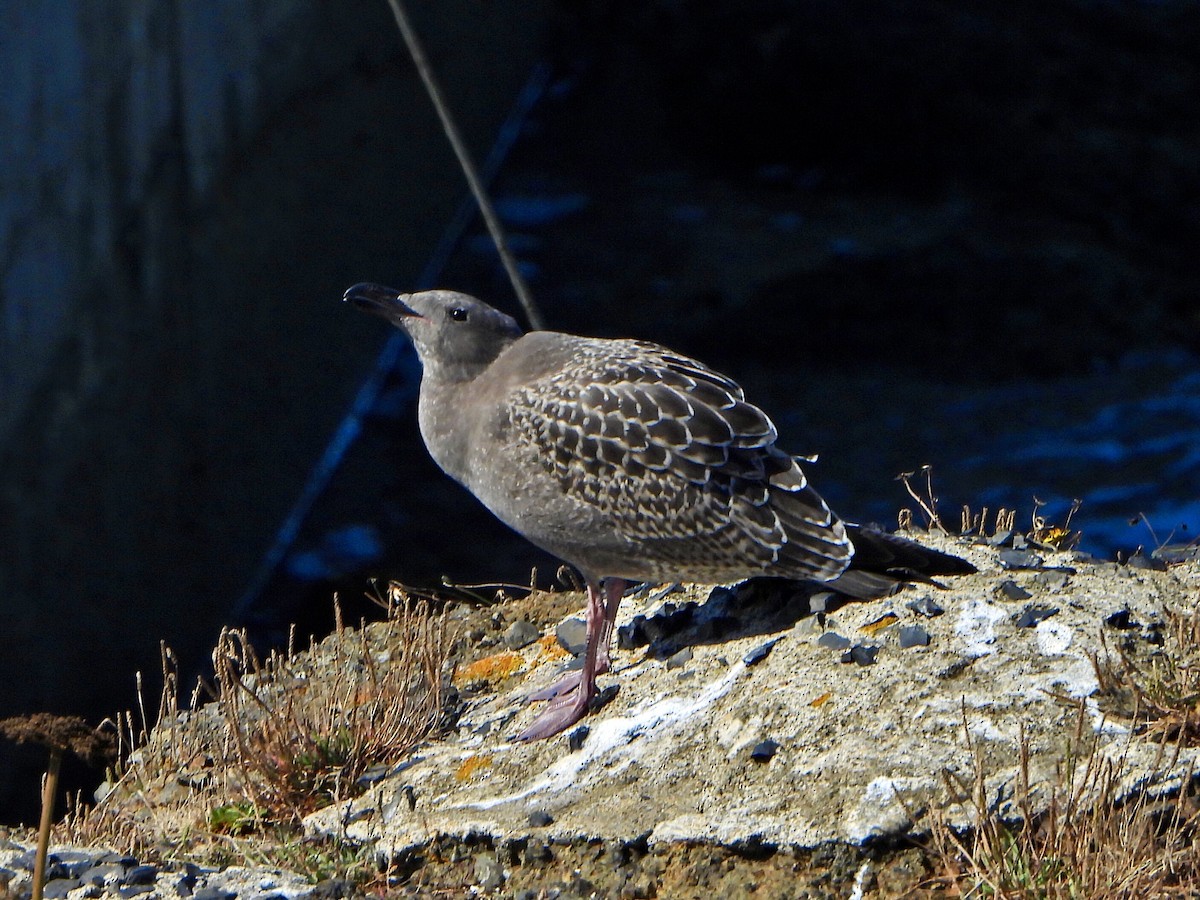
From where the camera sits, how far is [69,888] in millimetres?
4082

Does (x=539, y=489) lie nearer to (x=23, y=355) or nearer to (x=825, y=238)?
(x=23, y=355)

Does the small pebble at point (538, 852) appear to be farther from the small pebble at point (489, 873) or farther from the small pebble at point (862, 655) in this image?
the small pebble at point (862, 655)

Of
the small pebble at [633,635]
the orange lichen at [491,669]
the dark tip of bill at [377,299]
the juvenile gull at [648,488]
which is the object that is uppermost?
the dark tip of bill at [377,299]

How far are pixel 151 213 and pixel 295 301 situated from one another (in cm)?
142

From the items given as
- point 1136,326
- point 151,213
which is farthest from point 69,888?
point 1136,326

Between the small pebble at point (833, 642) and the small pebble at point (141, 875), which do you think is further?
the small pebble at point (833, 642)

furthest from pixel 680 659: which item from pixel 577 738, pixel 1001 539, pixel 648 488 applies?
pixel 1001 539

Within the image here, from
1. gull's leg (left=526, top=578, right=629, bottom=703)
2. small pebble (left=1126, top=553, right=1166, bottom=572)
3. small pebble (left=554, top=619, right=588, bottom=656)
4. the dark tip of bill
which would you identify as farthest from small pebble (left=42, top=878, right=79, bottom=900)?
small pebble (left=1126, top=553, right=1166, bottom=572)

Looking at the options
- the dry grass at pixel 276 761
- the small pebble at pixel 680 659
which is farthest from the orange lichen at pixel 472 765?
the small pebble at pixel 680 659

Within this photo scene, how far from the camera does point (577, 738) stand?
4598 mm

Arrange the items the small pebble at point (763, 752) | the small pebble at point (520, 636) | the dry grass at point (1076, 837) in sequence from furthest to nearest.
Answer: the small pebble at point (520, 636), the small pebble at point (763, 752), the dry grass at point (1076, 837)

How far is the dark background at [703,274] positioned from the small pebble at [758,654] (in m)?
3.11

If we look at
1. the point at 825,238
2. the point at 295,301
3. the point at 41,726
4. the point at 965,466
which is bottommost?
the point at 965,466

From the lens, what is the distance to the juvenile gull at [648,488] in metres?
4.67
